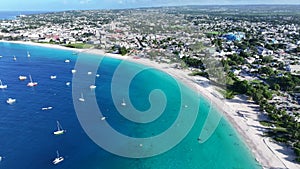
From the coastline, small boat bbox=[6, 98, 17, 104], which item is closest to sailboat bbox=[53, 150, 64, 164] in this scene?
small boat bbox=[6, 98, 17, 104]

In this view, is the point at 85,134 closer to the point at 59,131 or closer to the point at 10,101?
the point at 59,131

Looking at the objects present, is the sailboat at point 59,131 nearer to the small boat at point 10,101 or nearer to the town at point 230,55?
the small boat at point 10,101

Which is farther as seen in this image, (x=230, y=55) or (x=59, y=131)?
(x=230, y=55)

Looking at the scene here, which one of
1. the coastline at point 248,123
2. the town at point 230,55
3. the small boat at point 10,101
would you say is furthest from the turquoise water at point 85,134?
the town at point 230,55

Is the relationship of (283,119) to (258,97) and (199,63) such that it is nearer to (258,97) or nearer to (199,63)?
(258,97)

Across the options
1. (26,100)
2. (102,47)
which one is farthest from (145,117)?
(102,47)

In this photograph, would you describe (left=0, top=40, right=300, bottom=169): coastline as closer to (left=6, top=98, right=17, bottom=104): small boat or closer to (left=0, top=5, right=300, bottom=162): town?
(left=0, top=5, right=300, bottom=162): town

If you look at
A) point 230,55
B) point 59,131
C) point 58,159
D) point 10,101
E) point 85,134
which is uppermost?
point 230,55

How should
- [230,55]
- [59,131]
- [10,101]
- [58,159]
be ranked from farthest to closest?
[230,55] → [10,101] → [59,131] → [58,159]

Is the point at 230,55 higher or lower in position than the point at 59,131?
higher

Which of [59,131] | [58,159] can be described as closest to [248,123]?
[58,159]
